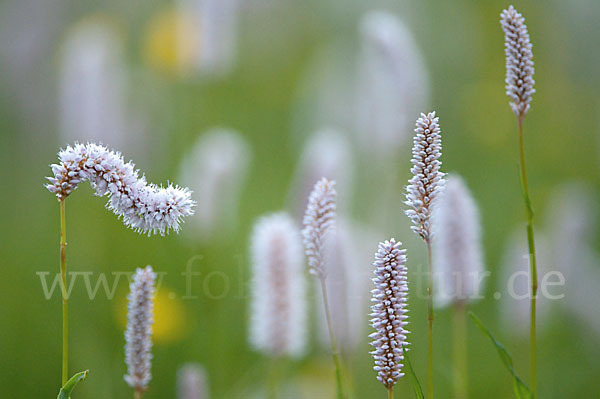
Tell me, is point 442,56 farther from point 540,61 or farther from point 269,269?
point 269,269

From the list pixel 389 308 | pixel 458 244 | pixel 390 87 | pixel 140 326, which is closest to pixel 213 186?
pixel 390 87

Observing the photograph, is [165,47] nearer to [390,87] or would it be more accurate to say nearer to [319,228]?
[390,87]

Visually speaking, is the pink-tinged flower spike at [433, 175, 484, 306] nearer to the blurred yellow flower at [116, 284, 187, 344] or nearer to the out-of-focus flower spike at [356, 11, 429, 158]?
the out-of-focus flower spike at [356, 11, 429, 158]

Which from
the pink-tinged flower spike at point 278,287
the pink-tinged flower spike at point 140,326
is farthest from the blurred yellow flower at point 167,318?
the pink-tinged flower spike at point 140,326

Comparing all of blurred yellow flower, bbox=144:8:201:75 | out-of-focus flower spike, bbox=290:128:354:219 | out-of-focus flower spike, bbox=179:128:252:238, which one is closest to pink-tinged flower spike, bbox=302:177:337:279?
out-of-focus flower spike, bbox=290:128:354:219

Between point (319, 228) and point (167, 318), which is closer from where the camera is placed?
point (319, 228)

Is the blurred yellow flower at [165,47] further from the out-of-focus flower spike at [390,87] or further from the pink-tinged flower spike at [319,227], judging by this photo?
the pink-tinged flower spike at [319,227]
